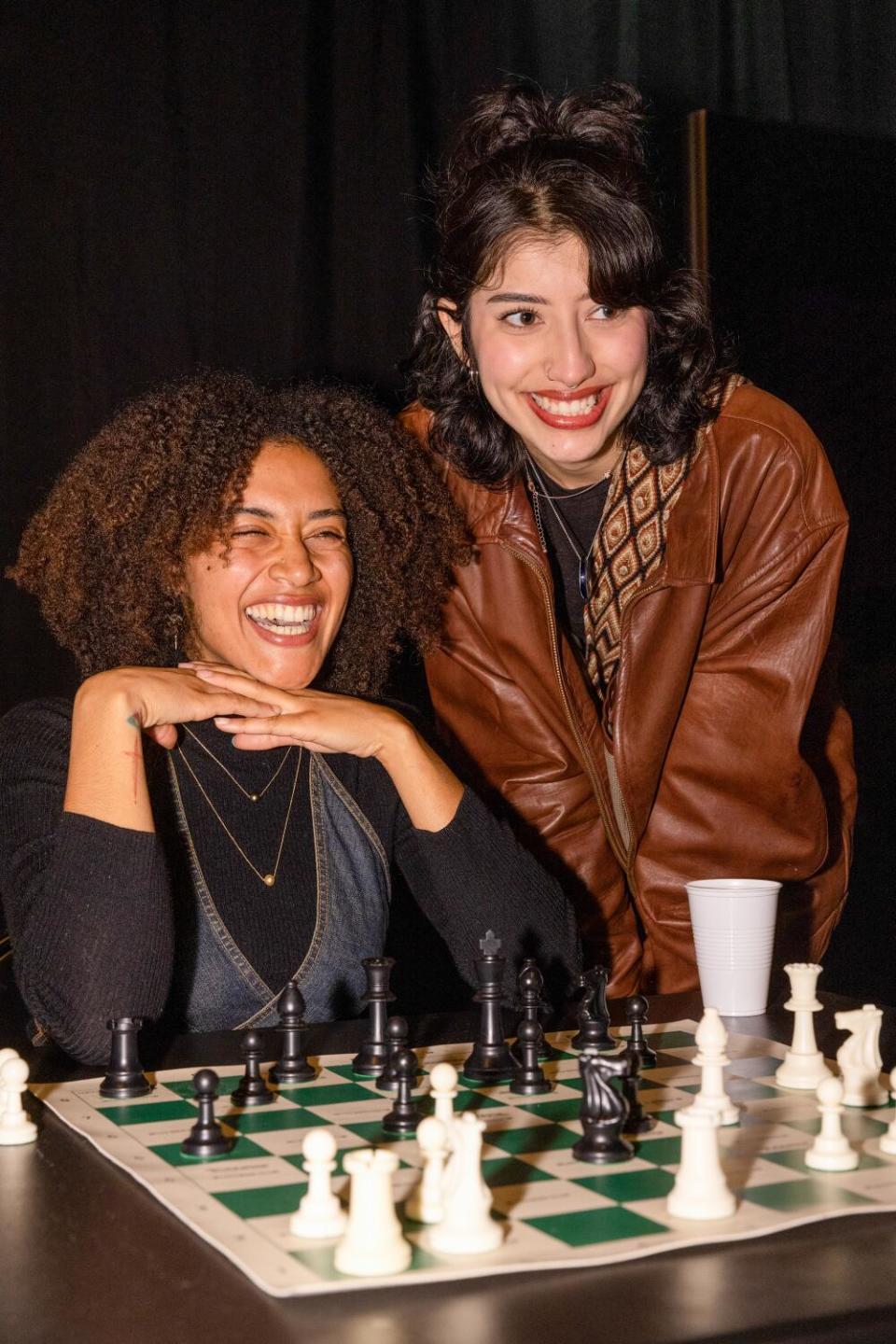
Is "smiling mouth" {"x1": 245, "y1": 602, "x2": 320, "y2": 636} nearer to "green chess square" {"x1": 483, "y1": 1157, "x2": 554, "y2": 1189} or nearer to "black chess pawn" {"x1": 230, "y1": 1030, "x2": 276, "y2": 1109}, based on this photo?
"black chess pawn" {"x1": 230, "y1": 1030, "x2": 276, "y2": 1109}

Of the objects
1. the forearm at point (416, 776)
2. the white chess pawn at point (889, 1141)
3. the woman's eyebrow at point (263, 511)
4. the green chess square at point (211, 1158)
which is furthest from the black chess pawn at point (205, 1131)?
the woman's eyebrow at point (263, 511)

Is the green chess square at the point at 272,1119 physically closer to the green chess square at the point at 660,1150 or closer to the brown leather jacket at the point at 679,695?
the green chess square at the point at 660,1150

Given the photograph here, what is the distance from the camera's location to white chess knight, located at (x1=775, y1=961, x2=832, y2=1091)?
5.16ft

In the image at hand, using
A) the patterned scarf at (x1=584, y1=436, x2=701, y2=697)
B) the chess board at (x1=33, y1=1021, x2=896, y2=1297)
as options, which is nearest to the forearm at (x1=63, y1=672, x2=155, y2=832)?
A: the chess board at (x1=33, y1=1021, x2=896, y2=1297)

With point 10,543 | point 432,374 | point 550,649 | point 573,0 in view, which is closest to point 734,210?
point 573,0

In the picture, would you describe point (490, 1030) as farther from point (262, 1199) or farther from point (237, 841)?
point (237, 841)

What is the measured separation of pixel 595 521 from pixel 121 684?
1.00m

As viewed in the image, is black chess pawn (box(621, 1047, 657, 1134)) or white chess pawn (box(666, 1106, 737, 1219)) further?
black chess pawn (box(621, 1047, 657, 1134))

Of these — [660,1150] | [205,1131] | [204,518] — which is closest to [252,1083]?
[205,1131]

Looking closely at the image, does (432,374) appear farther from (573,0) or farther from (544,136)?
(573,0)

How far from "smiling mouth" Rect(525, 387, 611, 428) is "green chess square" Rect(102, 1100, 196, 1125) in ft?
4.39

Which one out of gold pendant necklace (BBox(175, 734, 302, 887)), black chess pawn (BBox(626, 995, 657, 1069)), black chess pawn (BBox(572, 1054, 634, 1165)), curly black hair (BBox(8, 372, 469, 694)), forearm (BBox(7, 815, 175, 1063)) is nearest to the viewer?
black chess pawn (BBox(572, 1054, 634, 1165))

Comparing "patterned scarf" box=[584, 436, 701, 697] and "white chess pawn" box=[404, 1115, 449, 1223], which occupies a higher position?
"patterned scarf" box=[584, 436, 701, 697]

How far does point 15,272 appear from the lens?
3018 millimetres
